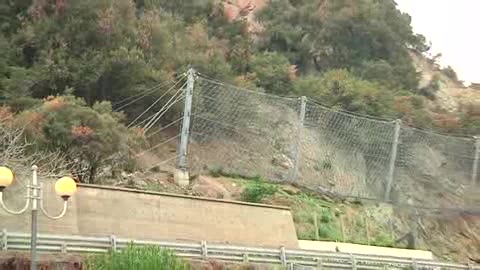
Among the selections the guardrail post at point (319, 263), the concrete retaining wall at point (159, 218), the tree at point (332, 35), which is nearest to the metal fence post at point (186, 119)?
the concrete retaining wall at point (159, 218)

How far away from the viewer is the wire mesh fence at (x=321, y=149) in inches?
1104

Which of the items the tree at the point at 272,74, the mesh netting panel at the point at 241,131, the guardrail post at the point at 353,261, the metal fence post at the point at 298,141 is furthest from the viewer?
the tree at the point at 272,74

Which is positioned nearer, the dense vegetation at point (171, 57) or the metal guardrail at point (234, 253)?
the metal guardrail at point (234, 253)

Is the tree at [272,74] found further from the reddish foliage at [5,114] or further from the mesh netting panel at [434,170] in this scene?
the reddish foliage at [5,114]

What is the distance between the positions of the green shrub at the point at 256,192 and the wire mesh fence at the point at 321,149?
3.97ft

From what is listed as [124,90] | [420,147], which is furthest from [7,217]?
[420,147]

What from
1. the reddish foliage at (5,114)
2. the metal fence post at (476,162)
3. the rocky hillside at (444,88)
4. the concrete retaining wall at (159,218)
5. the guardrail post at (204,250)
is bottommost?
the guardrail post at (204,250)

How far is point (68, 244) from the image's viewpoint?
57.9ft

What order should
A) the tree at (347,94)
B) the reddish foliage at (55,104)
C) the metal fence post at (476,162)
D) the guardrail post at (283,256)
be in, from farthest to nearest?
1. the tree at (347,94)
2. the metal fence post at (476,162)
3. the reddish foliage at (55,104)
4. the guardrail post at (283,256)

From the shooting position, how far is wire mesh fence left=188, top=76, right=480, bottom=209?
28.0 m

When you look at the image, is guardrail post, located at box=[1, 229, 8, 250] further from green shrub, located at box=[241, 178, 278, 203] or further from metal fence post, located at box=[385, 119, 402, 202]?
metal fence post, located at box=[385, 119, 402, 202]

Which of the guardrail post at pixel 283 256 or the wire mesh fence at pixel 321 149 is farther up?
the wire mesh fence at pixel 321 149

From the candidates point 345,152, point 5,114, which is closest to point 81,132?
point 5,114

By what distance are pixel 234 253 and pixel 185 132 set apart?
692 cm
